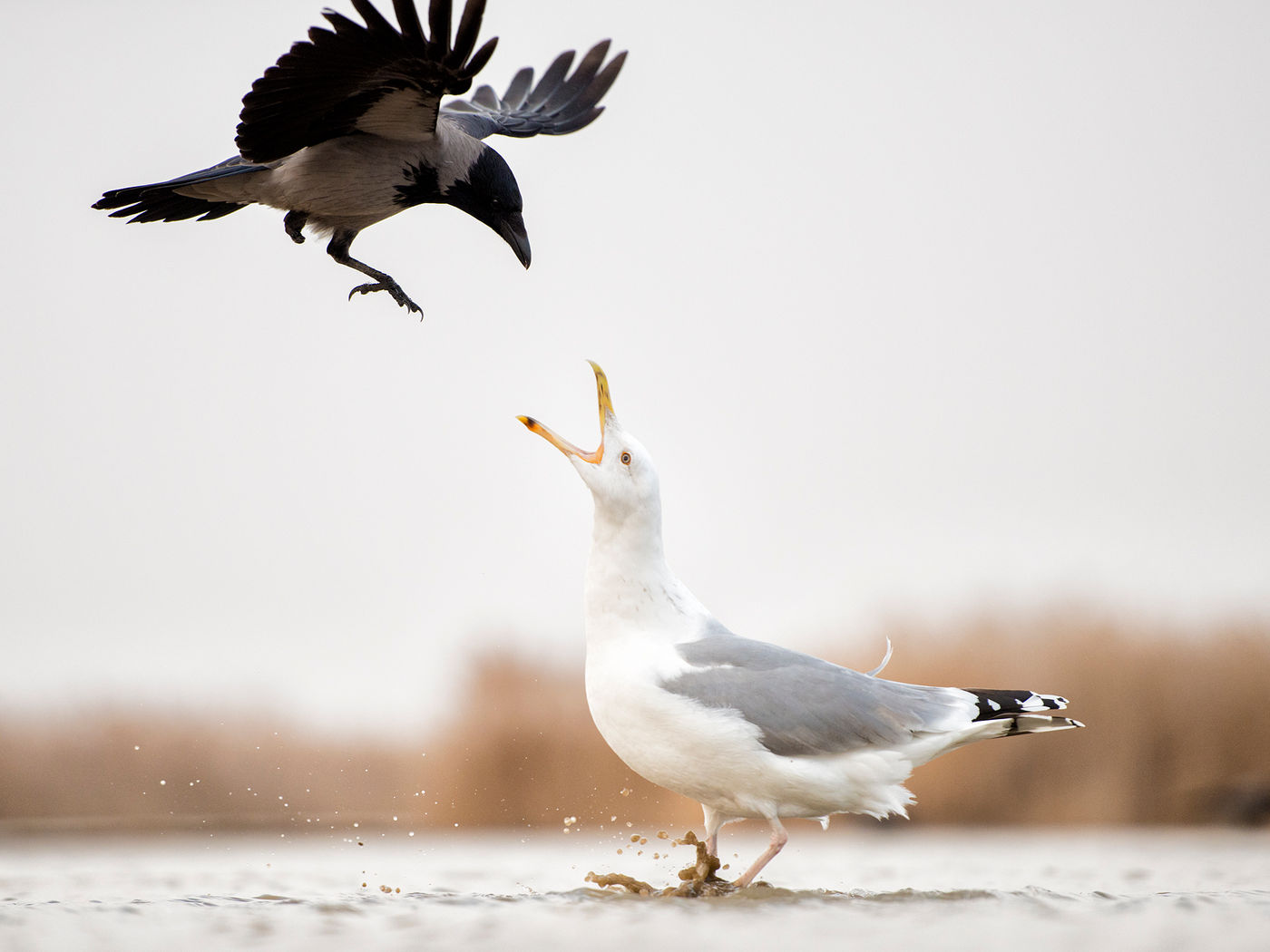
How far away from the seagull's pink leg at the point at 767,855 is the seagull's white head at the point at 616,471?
3.57 ft

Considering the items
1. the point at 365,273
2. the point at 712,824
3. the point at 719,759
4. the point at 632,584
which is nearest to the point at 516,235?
the point at 365,273

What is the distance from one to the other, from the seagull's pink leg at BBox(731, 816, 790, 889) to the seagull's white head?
1.09m

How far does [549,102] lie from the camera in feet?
20.2

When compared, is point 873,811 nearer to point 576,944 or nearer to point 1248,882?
point 576,944

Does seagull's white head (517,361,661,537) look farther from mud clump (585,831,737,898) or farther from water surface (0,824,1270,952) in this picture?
water surface (0,824,1270,952)

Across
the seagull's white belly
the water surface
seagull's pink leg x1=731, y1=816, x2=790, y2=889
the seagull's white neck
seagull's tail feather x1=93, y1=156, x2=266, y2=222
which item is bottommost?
the water surface

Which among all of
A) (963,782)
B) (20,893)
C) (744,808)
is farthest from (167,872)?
(963,782)

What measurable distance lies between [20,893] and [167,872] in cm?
87

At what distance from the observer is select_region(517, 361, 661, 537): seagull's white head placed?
4.27 meters

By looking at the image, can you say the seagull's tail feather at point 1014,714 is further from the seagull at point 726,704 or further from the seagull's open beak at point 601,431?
the seagull's open beak at point 601,431

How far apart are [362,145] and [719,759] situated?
2723 millimetres

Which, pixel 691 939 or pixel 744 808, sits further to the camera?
pixel 744 808

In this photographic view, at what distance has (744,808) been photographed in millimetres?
4055

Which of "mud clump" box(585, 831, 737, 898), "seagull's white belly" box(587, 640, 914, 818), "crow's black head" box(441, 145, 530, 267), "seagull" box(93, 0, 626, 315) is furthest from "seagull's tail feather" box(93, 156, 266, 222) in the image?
"mud clump" box(585, 831, 737, 898)
